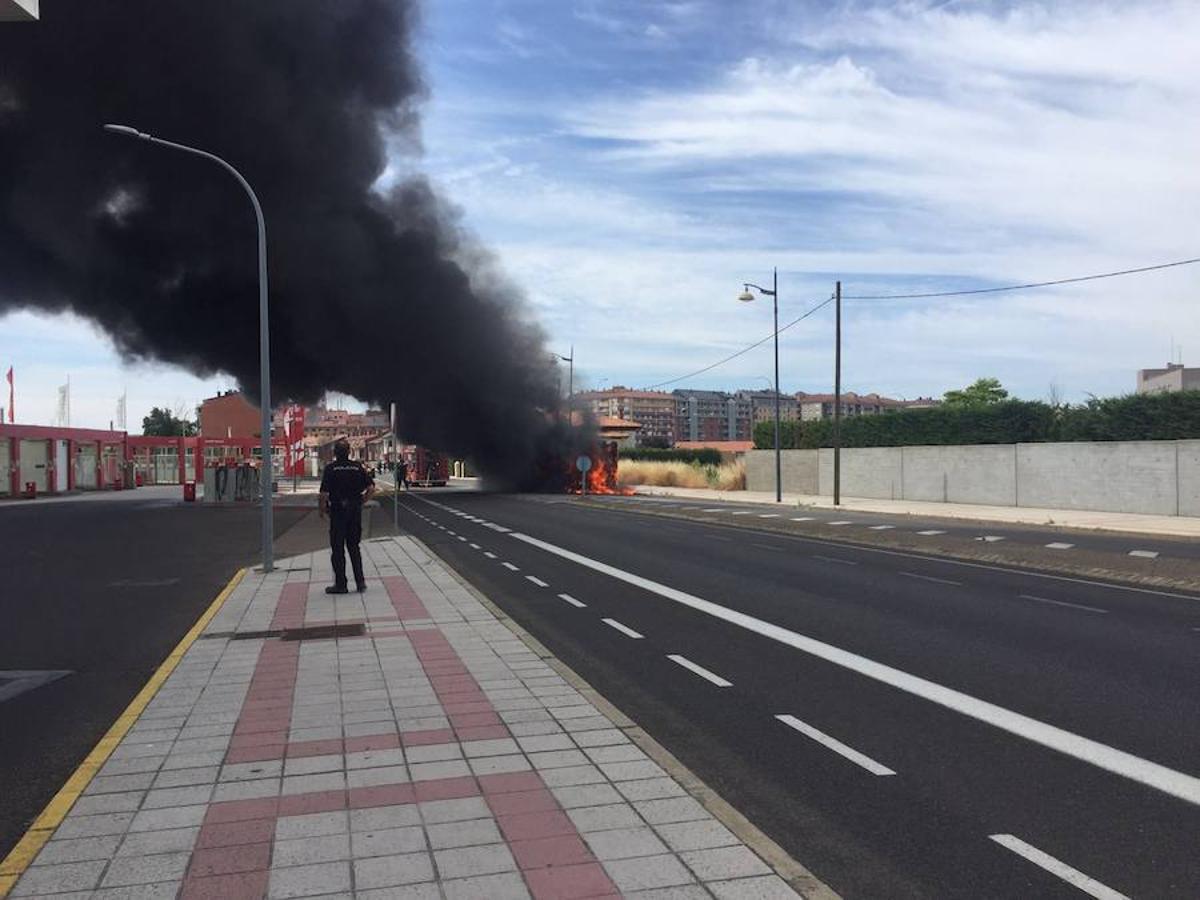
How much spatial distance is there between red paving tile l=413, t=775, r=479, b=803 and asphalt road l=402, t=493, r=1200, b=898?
1.04 m

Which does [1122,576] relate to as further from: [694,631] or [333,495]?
[333,495]

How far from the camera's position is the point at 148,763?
14.3ft

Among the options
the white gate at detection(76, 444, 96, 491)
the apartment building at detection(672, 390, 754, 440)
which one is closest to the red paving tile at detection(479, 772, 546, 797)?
the white gate at detection(76, 444, 96, 491)

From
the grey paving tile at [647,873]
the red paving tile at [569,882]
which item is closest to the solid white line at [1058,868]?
the grey paving tile at [647,873]

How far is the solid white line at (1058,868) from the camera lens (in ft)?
10.3

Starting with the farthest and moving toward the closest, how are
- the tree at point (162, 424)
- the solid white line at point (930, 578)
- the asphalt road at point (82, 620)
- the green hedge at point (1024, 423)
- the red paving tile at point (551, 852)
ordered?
the tree at point (162, 424) → the green hedge at point (1024, 423) → the solid white line at point (930, 578) → the asphalt road at point (82, 620) → the red paving tile at point (551, 852)

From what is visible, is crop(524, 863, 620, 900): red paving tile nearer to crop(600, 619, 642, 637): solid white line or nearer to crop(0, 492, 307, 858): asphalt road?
crop(0, 492, 307, 858): asphalt road

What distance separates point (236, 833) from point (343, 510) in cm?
684

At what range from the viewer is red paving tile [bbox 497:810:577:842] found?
343cm

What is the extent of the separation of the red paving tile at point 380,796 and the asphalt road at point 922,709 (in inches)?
50.7

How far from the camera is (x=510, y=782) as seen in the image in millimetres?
4012

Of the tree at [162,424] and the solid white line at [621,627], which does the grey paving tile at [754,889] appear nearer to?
the solid white line at [621,627]

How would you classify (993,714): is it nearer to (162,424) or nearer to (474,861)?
(474,861)

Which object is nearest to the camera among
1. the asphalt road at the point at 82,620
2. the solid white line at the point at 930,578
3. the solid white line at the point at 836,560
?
the asphalt road at the point at 82,620
